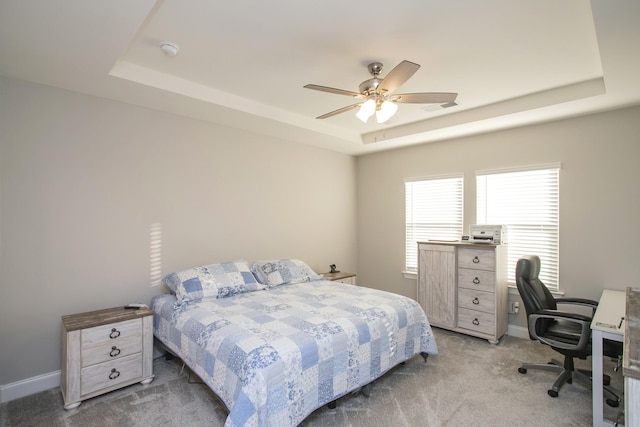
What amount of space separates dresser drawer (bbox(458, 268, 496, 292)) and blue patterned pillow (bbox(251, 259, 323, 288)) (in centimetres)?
178

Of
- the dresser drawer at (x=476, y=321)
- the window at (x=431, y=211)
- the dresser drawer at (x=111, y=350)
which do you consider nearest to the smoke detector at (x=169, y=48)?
the dresser drawer at (x=111, y=350)

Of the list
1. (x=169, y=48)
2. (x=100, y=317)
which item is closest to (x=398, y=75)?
(x=169, y=48)

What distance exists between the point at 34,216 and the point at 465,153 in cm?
467

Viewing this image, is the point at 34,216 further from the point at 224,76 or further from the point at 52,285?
the point at 224,76

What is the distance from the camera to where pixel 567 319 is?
248 cm

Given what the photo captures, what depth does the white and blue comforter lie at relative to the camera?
1839mm

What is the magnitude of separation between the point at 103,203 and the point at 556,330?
13.7 feet

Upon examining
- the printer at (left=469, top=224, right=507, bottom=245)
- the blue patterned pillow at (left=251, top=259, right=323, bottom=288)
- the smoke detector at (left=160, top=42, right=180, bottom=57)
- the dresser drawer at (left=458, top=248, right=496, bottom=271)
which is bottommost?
the blue patterned pillow at (left=251, top=259, right=323, bottom=288)

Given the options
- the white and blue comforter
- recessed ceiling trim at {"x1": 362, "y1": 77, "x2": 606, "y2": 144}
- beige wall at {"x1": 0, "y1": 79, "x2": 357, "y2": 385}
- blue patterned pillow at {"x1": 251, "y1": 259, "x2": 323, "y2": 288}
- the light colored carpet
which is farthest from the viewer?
blue patterned pillow at {"x1": 251, "y1": 259, "x2": 323, "y2": 288}

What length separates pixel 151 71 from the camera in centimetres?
268

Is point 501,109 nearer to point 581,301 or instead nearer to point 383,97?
point 383,97

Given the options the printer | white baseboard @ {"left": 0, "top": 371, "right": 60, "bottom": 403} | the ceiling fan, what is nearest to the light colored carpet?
white baseboard @ {"left": 0, "top": 371, "right": 60, "bottom": 403}

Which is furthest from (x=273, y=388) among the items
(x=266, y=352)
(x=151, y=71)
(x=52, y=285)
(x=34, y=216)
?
(x=151, y=71)

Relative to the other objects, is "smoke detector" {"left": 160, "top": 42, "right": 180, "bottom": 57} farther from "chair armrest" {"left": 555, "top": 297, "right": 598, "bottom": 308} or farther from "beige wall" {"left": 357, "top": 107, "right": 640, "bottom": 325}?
"chair armrest" {"left": 555, "top": 297, "right": 598, "bottom": 308}
